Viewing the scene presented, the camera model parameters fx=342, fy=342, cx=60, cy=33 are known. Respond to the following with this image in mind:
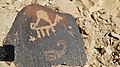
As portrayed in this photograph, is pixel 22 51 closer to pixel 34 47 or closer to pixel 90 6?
pixel 34 47

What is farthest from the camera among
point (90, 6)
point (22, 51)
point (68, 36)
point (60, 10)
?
A: point (90, 6)

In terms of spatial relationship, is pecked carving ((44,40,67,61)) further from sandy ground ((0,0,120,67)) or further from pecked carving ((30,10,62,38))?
sandy ground ((0,0,120,67))

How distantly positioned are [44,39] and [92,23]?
715mm

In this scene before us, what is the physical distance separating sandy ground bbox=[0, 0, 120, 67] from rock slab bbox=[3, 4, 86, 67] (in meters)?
0.09

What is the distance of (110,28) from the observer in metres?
4.00

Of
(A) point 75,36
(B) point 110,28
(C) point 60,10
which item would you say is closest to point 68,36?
(A) point 75,36

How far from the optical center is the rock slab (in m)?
3.39

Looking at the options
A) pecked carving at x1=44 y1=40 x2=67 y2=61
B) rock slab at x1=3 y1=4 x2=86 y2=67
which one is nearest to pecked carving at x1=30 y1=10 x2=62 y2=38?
rock slab at x1=3 y1=4 x2=86 y2=67

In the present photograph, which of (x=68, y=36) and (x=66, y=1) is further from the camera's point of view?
(x=66, y=1)

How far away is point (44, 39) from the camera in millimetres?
3510

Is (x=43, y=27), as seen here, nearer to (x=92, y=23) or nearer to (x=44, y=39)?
(x=44, y=39)

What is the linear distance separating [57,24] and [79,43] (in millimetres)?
310

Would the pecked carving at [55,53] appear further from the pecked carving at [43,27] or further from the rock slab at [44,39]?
the pecked carving at [43,27]

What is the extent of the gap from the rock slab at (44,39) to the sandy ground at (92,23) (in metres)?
0.09
